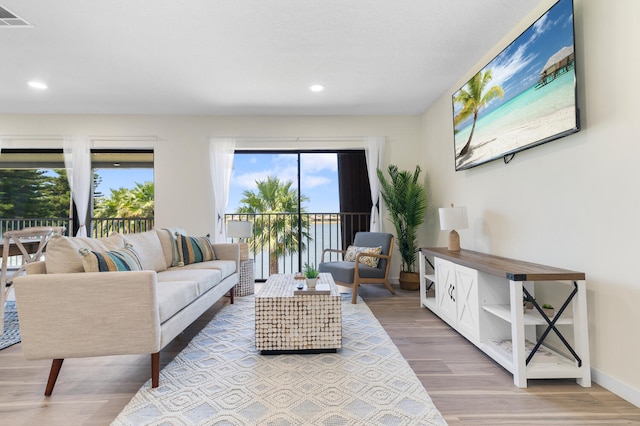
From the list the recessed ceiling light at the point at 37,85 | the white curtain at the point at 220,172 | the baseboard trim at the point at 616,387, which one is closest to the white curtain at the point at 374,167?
the white curtain at the point at 220,172

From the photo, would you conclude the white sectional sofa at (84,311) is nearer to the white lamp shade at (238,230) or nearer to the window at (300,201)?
the white lamp shade at (238,230)

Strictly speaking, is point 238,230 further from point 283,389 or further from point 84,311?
point 283,389

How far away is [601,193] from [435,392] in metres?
1.49

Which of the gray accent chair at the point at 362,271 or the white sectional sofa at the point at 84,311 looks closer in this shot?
the white sectional sofa at the point at 84,311

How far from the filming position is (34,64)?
3234 millimetres

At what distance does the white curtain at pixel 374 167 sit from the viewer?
4.85 meters

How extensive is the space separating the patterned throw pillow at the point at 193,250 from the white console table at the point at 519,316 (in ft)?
8.69

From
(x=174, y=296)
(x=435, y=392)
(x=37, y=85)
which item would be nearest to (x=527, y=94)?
(x=435, y=392)

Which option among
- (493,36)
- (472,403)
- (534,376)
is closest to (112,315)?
(472,403)

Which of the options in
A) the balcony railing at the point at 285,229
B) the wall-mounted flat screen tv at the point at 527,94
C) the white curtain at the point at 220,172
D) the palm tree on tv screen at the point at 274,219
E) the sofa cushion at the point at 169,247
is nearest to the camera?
the wall-mounted flat screen tv at the point at 527,94

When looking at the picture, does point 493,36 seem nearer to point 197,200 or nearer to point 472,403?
point 472,403

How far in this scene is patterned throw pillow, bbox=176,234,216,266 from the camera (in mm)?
3666

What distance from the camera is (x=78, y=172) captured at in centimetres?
467

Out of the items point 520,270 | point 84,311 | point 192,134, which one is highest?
point 192,134
